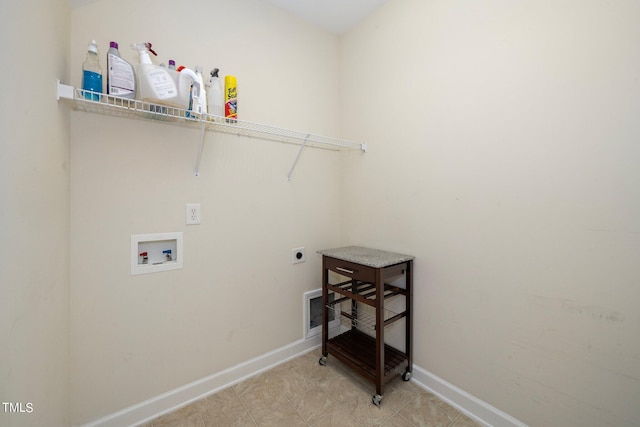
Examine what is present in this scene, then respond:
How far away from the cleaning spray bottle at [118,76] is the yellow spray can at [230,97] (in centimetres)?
44

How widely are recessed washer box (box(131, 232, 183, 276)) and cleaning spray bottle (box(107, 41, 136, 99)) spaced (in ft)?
2.23

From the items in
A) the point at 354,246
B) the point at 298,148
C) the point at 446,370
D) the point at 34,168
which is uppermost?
the point at 298,148

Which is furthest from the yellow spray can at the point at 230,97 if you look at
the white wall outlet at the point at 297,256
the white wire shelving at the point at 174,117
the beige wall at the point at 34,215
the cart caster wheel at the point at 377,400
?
the cart caster wheel at the point at 377,400

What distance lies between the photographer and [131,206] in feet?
4.29

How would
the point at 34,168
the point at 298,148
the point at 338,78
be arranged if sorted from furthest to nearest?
the point at 338,78 < the point at 298,148 < the point at 34,168

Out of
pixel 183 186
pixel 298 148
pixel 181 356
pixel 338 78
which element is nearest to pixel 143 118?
pixel 183 186

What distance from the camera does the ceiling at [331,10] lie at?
5.80ft

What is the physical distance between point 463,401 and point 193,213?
6.07 feet

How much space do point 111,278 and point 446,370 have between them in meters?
1.90

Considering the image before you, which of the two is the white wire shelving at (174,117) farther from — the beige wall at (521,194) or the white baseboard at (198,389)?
the white baseboard at (198,389)

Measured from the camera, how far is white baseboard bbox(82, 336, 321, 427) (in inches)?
51.5

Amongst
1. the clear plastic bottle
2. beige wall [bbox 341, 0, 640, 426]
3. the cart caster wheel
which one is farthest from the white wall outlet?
the clear plastic bottle

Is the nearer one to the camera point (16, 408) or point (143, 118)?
point (16, 408)

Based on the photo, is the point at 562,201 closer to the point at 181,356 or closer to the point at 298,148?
the point at 298,148
